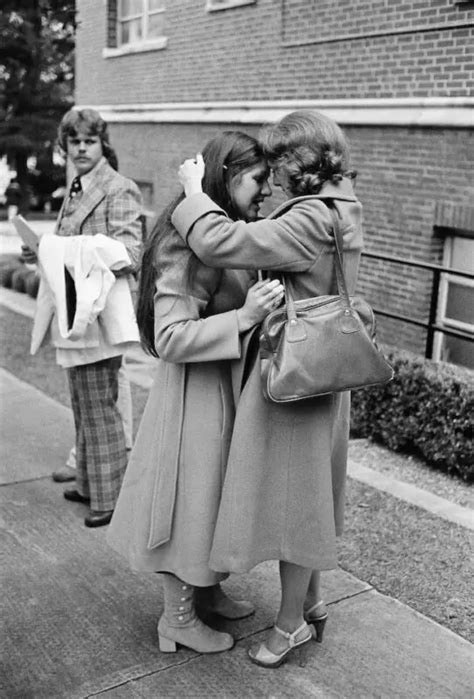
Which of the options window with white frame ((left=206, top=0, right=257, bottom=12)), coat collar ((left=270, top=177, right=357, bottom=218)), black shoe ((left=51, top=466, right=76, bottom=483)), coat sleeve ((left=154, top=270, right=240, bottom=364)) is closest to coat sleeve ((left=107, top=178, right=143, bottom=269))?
black shoe ((left=51, top=466, right=76, bottom=483))

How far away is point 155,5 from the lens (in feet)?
38.8

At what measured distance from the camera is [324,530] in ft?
9.42

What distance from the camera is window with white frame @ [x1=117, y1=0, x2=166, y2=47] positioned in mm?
11758

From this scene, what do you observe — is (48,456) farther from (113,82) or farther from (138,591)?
(113,82)

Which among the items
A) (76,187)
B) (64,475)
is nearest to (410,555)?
(64,475)

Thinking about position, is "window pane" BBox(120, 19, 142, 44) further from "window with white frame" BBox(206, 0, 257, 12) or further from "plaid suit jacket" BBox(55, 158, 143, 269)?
"plaid suit jacket" BBox(55, 158, 143, 269)

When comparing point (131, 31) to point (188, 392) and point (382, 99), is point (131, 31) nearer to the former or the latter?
point (382, 99)

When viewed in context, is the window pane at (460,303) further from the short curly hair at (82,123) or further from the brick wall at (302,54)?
the short curly hair at (82,123)

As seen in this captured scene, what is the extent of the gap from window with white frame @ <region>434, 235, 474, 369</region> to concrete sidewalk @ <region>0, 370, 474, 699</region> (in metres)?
3.98

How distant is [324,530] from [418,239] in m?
5.06

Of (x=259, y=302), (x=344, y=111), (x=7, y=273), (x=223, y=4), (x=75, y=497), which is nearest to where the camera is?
(x=259, y=302)

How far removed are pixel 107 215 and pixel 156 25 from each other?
8.39 m

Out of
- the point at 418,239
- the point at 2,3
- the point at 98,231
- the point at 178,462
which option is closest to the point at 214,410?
the point at 178,462

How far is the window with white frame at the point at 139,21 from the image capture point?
11.8 metres
